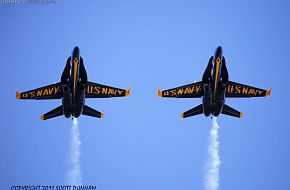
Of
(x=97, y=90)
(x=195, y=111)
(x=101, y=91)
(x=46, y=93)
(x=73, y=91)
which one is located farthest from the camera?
(x=101, y=91)

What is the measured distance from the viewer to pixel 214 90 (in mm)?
94812

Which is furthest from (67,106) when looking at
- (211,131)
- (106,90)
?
(211,131)

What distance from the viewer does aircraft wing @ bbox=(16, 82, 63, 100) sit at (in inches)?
3942

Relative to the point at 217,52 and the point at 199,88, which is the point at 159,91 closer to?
the point at 199,88

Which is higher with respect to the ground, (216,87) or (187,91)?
(187,91)

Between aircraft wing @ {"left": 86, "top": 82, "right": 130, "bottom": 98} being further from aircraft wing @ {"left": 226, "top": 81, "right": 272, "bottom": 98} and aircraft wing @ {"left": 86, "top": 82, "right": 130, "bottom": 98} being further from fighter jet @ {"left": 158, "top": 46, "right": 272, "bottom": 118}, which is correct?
aircraft wing @ {"left": 226, "top": 81, "right": 272, "bottom": 98}

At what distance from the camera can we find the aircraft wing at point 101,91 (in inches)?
4001

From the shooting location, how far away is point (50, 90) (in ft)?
330

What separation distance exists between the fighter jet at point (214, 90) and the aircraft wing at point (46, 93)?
16122 mm

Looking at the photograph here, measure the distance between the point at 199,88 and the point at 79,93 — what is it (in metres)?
19.4

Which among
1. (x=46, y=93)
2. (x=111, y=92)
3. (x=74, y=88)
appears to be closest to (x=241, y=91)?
(x=111, y=92)

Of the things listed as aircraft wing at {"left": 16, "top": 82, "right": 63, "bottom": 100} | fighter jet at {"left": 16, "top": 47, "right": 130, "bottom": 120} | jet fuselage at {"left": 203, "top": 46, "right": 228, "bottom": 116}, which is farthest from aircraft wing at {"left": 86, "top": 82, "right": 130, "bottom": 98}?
jet fuselage at {"left": 203, "top": 46, "right": 228, "bottom": 116}

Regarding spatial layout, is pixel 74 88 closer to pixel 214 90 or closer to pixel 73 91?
pixel 73 91

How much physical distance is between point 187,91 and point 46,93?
2245cm
